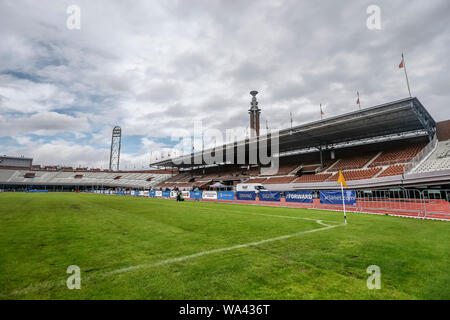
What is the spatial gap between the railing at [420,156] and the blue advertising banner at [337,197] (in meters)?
12.7

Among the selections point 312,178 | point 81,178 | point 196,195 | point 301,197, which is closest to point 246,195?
point 196,195

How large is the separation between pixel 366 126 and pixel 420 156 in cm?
764

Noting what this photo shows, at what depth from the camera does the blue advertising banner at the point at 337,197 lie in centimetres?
1766

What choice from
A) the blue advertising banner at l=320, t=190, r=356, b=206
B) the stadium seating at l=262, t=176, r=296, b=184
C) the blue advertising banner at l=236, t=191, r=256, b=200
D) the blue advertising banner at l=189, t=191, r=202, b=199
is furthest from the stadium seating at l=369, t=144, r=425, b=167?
the blue advertising banner at l=189, t=191, r=202, b=199

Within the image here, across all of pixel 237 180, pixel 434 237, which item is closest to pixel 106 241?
pixel 434 237

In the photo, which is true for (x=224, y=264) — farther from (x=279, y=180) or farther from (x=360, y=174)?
(x=279, y=180)

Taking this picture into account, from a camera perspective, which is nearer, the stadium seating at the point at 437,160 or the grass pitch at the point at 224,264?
the grass pitch at the point at 224,264

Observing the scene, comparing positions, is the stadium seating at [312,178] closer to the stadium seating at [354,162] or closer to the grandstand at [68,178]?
the stadium seating at [354,162]

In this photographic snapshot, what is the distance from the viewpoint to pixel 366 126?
106ft

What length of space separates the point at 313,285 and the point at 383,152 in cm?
3940

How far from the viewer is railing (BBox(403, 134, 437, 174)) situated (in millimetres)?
25528

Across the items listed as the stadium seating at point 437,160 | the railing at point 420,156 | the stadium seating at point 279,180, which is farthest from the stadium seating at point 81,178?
the stadium seating at point 437,160

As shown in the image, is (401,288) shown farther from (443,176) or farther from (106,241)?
(443,176)

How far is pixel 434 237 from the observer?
758cm
